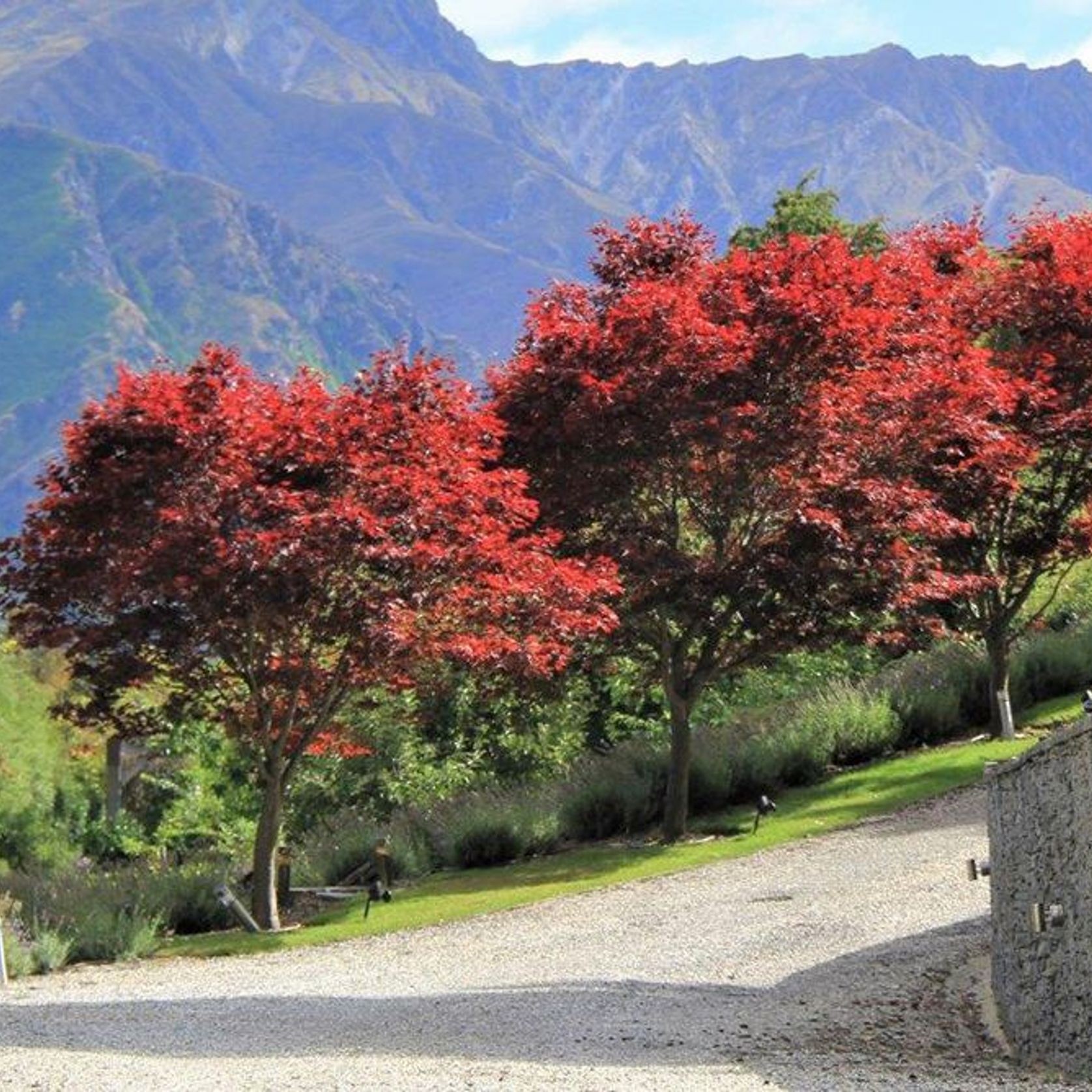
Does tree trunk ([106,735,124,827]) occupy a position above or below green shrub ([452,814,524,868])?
above

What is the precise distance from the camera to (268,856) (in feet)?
72.5

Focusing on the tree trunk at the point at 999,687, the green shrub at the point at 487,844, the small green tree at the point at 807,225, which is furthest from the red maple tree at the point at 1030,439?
the small green tree at the point at 807,225

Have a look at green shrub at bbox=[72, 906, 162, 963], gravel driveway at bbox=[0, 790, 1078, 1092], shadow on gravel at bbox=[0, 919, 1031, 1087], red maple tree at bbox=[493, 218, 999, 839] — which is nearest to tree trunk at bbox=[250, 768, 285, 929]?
green shrub at bbox=[72, 906, 162, 963]

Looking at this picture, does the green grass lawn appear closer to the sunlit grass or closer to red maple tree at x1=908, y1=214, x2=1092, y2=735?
the sunlit grass

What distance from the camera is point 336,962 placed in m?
18.7

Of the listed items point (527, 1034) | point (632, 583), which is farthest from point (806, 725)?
point (527, 1034)

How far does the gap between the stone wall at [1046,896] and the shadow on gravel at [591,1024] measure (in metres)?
0.42

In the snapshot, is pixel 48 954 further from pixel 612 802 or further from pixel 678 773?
pixel 612 802

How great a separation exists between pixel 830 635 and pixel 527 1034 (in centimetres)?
1242

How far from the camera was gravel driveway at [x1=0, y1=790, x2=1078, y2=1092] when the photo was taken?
11914mm

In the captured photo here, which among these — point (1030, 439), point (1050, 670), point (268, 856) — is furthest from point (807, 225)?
point (268, 856)

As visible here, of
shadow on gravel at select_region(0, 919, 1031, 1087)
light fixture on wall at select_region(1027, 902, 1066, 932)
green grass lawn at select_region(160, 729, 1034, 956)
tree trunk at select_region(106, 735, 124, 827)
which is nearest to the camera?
shadow on gravel at select_region(0, 919, 1031, 1087)

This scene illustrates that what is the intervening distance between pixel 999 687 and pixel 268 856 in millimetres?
11943

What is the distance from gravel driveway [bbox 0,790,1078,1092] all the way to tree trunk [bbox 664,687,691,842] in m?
2.45
